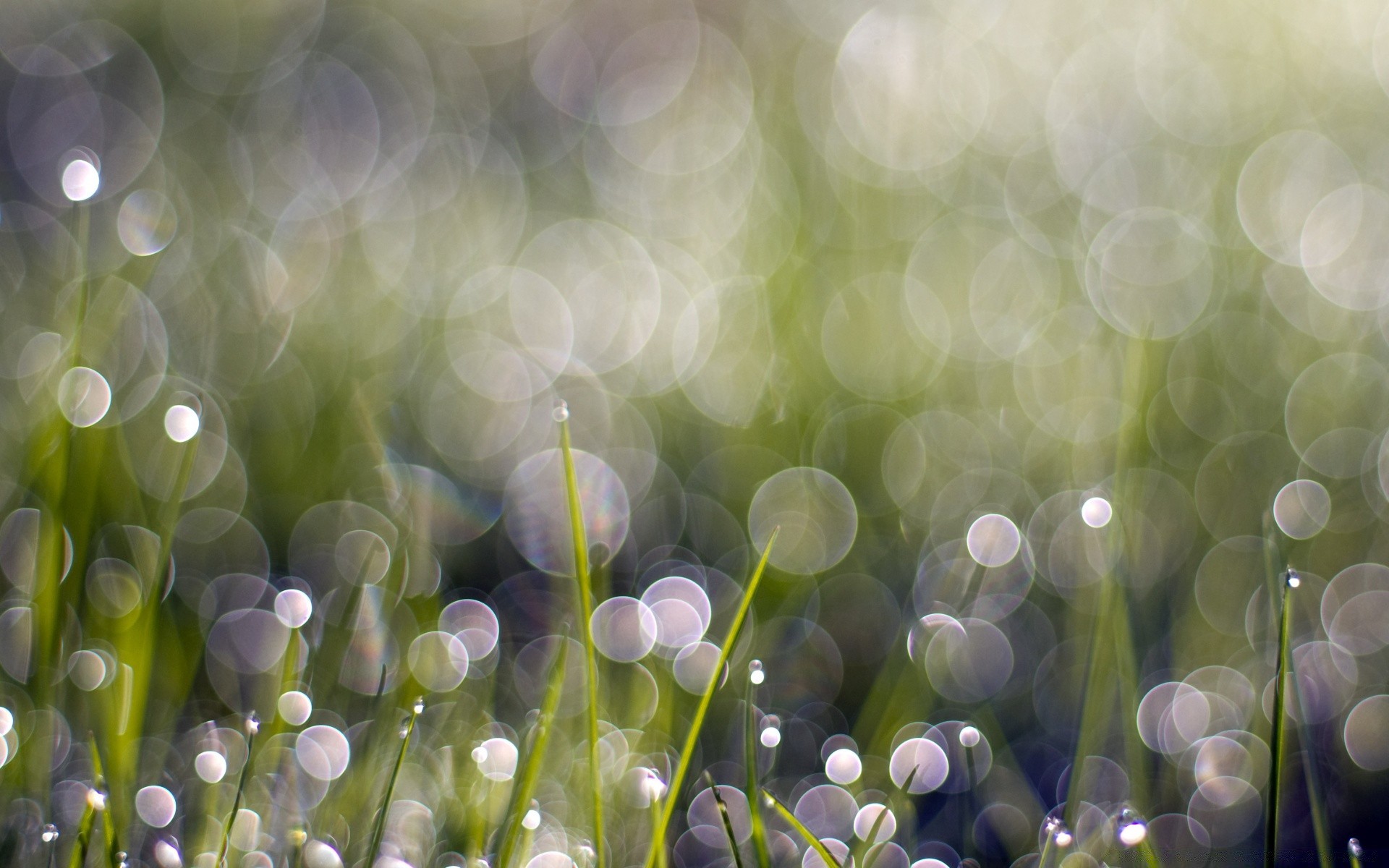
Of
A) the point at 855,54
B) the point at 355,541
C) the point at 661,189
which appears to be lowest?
the point at 355,541

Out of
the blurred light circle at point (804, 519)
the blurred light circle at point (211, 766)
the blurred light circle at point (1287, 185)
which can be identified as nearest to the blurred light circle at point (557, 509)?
the blurred light circle at point (804, 519)

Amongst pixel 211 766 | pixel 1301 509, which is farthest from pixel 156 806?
pixel 1301 509

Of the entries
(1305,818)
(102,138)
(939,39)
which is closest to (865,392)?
(1305,818)

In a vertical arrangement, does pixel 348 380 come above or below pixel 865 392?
below

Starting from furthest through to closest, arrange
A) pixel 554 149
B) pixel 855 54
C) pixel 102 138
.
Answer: pixel 855 54 → pixel 554 149 → pixel 102 138

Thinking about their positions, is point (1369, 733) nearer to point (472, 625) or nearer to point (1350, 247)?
point (472, 625)

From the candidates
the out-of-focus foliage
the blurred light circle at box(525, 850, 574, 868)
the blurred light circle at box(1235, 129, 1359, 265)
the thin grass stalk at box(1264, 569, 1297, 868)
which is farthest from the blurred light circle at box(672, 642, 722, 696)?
the blurred light circle at box(1235, 129, 1359, 265)

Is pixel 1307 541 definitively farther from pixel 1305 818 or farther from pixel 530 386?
pixel 530 386
